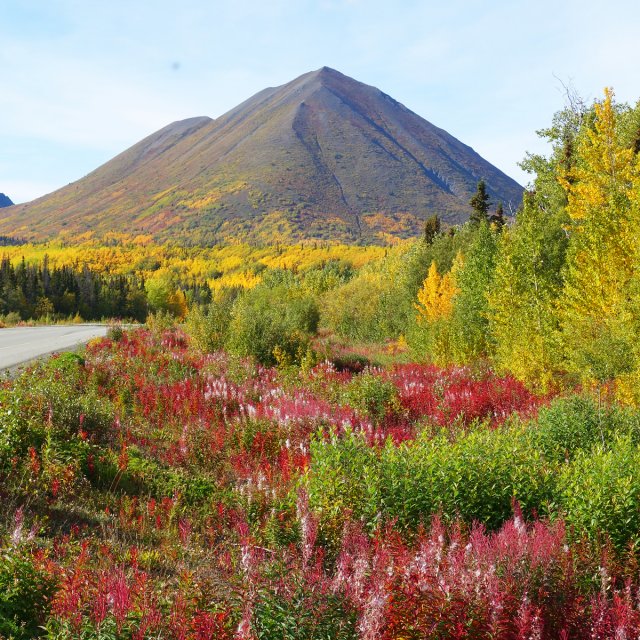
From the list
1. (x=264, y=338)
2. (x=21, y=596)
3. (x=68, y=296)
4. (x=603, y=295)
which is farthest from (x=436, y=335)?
(x=68, y=296)

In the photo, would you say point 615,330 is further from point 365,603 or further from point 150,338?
point 150,338

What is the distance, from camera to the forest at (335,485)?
337 centimetres

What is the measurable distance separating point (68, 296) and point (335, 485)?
238 ft

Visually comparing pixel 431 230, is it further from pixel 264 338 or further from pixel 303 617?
pixel 303 617

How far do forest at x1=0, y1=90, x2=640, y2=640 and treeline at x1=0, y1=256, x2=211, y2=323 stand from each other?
32779mm

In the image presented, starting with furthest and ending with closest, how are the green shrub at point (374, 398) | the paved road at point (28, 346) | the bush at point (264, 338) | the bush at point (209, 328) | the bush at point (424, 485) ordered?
1. the bush at point (209, 328)
2. the bush at point (264, 338)
3. the paved road at point (28, 346)
4. the green shrub at point (374, 398)
5. the bush at point (424, 485)

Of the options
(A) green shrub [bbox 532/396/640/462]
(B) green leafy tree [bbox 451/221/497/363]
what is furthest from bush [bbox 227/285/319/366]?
(A) green shrub [bbox 532/396/640/462]

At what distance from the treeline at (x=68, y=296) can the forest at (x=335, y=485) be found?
3278 centimetres

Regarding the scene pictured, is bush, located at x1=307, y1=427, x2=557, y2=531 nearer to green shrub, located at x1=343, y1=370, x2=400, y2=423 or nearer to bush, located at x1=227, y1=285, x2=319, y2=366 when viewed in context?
green shrub, located at x1=343, y1=370, x2=400, y2=423

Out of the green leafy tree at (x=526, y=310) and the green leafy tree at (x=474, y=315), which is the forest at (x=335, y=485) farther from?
the green leafy tree at (x=474, y=315)

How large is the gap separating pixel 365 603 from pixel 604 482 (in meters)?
2.99

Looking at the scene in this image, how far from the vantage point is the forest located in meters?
3.37

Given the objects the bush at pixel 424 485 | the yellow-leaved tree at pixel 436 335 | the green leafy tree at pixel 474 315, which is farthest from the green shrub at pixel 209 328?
the bush at pixel 424 485

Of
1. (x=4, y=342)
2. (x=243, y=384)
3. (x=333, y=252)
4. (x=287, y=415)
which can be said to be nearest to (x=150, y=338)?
(x=4, y=342)
